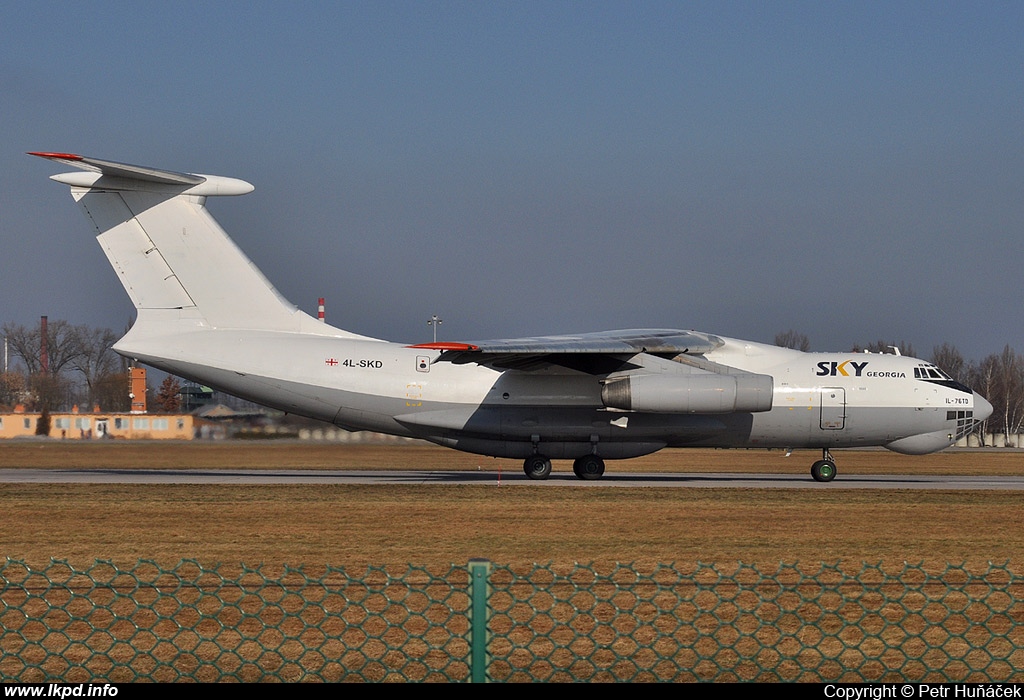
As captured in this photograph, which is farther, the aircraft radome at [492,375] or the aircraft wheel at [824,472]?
the aircraft wheel at [824,472]

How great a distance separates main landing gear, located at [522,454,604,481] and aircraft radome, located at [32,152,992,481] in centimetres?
4

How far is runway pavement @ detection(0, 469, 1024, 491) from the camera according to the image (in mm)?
24031

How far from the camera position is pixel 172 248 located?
24.1 meters

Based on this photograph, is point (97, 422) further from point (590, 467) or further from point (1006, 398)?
point (1006, 398)

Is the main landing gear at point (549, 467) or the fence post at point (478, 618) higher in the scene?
the fence post at point (478, 618)

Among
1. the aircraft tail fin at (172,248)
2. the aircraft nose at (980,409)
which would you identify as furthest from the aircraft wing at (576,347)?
the aircraft nose at (980,409)

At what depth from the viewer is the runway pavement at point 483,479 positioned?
2403cm

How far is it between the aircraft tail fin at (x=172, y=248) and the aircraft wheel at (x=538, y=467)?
6.65m

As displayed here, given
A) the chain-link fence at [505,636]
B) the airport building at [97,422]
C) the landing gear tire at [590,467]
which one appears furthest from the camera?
the airport building at [97,422]

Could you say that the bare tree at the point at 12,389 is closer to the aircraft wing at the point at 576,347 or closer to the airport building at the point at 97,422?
the airport building at the point at 97,422

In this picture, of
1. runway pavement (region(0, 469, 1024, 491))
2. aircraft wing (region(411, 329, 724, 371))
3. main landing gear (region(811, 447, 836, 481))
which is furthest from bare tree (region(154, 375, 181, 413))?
main landing gear (region(811, 447, 836, 481))

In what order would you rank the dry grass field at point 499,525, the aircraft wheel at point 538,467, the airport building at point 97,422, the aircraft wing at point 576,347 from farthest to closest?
1. the airport building at point 97,422
2. the aircraft wheel at point 538,467
3. the aircraft wing at point 576,347
4. the dry grass field at point 499,525

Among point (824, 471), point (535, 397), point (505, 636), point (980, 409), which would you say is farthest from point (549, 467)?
point (505, 636)
